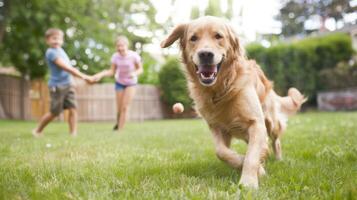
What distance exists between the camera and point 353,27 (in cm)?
2875

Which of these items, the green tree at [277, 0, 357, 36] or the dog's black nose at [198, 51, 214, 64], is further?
the green tree at [277, 0, 357, 36]

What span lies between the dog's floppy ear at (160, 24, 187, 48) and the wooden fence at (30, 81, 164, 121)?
16.6 m

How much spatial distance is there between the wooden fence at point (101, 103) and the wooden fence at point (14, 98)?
1.53 feet

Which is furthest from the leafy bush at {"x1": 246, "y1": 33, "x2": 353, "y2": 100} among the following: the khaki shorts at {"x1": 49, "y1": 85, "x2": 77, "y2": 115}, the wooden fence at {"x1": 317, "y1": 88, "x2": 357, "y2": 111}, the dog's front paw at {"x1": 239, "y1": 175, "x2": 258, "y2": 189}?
the dog's front paw at {"x1": 239, "y1": 175, "x2": 258, "y2": 189}

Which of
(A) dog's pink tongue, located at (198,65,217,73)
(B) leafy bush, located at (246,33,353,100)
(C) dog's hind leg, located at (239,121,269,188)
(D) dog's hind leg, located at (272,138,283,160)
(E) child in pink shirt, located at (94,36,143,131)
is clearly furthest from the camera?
(B) leafy bush, located at (246,33,353,100)

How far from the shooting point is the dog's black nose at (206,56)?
3.50 metres

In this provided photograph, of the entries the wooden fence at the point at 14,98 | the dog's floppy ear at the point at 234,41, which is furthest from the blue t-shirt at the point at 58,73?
the wooden fence at the point at 14,98

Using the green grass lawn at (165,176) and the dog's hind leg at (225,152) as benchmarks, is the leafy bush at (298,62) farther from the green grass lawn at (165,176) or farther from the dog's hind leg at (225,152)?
the dog's hind leg at (225,152)

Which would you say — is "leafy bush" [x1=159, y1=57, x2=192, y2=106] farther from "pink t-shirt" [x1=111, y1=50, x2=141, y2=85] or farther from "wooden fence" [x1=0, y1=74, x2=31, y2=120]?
"pink t-shirt" [x1=111, y1=50, x2=141, y2=85]

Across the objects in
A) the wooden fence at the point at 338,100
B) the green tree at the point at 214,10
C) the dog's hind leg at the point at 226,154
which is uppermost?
the green tree at the point at 214,10

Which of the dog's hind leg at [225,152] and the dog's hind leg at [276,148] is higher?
the dog's hind leg at [225,152]

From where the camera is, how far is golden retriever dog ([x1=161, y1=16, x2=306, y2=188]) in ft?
11.5

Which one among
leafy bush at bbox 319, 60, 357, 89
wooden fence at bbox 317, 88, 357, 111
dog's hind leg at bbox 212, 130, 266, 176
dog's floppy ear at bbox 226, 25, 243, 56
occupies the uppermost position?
leafy bush at bbox 319, 60, 357, 89

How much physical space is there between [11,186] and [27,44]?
1647cm
